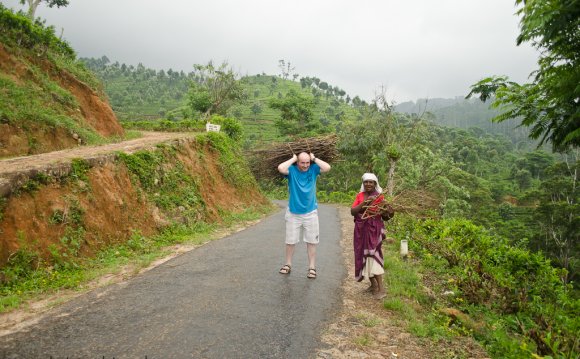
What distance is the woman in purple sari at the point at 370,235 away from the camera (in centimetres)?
542

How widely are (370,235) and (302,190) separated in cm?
131

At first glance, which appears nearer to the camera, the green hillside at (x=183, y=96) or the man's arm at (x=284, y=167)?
the man's arm at (x=284, y=167)

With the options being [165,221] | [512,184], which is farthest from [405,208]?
[512,184]

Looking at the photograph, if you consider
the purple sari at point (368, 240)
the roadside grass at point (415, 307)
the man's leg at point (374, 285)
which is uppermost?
the purple sari at point (368, 240)

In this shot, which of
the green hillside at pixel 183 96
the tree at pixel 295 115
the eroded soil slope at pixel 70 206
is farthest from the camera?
the green hillside at pixel 183 96

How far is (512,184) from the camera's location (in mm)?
56000

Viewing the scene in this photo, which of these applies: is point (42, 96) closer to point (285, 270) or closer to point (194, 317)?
point (285, 270)

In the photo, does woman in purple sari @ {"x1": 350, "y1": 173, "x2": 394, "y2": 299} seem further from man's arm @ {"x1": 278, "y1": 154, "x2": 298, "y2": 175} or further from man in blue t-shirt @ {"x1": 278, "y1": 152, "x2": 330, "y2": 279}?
man's arm @ {"x1": 278, "y1": 154, "x2": 298, "y2": 175}

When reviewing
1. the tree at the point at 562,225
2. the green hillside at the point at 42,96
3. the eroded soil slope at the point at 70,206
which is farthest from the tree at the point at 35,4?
the tree at the point at 562,225

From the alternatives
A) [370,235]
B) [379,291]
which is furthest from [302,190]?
[379,291]

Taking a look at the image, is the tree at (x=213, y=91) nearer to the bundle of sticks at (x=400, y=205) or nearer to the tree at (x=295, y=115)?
the tree at (x=295, y=115)

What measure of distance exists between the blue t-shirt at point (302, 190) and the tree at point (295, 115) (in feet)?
107

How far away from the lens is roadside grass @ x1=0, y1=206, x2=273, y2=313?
16.0 ft

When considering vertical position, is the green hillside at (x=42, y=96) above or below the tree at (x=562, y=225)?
above
